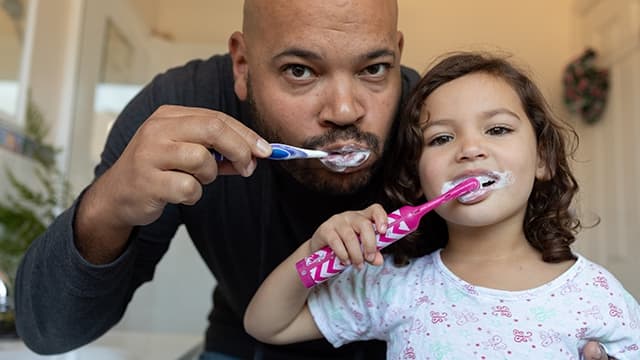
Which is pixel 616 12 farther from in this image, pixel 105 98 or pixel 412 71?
pixel 105 98

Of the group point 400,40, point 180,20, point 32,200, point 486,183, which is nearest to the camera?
point 486,183

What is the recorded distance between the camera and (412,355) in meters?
0.65

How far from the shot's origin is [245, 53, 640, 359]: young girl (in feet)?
2.06

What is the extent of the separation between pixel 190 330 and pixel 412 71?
4.86 ft

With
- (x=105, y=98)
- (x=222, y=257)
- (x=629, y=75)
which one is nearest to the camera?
(x=222, y=257)

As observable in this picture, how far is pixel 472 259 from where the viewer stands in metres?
0.72

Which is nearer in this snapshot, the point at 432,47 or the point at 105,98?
the point at 432,47

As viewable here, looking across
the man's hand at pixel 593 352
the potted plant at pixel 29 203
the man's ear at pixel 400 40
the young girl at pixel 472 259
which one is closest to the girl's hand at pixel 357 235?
the young girl at pixel 472 259

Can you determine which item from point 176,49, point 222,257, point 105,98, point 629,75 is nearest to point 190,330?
point 105,98

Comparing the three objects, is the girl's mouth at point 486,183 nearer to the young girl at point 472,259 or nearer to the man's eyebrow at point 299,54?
the young girl at point 472,259

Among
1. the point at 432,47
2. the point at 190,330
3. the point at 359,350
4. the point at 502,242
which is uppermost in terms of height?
the point at 432,47

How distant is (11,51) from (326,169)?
1.02 m

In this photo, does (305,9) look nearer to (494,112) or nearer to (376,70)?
(376,70)

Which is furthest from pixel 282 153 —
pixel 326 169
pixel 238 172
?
pixel 326 169
